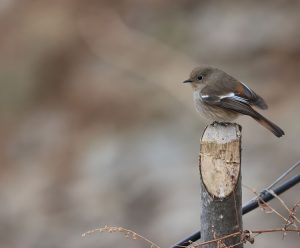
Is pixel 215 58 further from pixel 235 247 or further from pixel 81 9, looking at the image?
pixel 235 247

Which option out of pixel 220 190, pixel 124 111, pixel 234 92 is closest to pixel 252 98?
pixel 234 92

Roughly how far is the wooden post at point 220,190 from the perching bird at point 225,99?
82.0 inches

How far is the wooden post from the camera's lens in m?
3.24

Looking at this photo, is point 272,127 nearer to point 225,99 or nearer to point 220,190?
point 225,99

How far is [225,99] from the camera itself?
5.61 meters

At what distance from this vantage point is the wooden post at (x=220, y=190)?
324cm

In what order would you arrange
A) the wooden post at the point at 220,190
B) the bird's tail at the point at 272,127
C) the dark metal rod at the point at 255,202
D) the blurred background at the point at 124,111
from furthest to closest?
1. the blurred background at the point at 124,111
2. the bird's tail at the point at 272,127
3. the dark metal rod at the point at 255,202
4. the wooden post at the point at 220,190

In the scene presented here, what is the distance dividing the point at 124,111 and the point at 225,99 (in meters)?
7.13

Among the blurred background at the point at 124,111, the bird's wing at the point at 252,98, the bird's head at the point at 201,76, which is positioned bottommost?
the bird's wing at the point at 252,98

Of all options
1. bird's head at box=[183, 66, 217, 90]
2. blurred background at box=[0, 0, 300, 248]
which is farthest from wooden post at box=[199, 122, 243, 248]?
blurred background at box=[0, 0, 300, 248]

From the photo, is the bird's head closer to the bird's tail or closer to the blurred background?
the bird's tail

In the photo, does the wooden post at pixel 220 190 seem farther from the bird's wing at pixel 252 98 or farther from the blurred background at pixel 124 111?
the blurred background at pixel 124 111

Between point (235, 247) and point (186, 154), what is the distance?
723 centimetres

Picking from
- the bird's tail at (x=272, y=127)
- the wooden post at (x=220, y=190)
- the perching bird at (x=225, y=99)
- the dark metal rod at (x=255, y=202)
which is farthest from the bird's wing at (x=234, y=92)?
the wooden post at (x=220, y=190)
